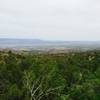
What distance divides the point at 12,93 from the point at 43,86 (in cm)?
448

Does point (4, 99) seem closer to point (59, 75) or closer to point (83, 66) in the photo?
point (59, 75)

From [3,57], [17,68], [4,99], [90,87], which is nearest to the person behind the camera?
[4,99]

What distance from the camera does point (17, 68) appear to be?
44344 millimetres

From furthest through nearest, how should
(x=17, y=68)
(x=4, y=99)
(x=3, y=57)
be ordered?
(x=3, y=57), (x=17, y=68), (x=4, y=99)

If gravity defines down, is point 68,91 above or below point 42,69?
below

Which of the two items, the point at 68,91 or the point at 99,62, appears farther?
the point at 99,62

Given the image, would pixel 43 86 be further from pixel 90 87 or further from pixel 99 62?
pixel 99 62

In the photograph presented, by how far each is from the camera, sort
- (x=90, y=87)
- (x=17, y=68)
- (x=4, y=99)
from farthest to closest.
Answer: (x=17, y=68)
(x=90, y=87)
(x=4, y=99)

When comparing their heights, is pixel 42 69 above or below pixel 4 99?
above

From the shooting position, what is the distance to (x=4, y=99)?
38.6m

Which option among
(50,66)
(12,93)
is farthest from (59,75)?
(12,93)

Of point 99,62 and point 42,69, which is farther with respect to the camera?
point 99,62

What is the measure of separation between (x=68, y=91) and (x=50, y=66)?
13.7 feet

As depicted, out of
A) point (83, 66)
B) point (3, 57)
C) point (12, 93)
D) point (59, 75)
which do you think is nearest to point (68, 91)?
point (59, 75)
